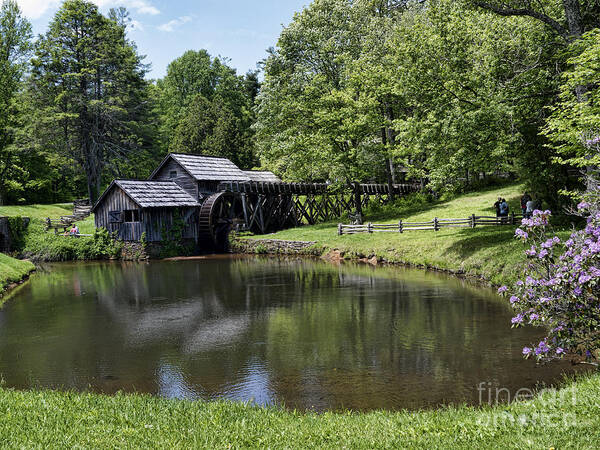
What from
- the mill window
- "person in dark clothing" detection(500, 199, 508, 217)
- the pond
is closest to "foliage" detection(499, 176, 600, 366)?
the pond

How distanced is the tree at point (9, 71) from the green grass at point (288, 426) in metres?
43.7

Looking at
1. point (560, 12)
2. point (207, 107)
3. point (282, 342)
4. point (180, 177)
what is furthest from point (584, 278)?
point (207, 107)

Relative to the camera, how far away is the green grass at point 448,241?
18.5 m

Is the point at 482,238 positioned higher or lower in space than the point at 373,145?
lower

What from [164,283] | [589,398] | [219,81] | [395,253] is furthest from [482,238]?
[219,81]

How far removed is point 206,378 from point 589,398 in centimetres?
652

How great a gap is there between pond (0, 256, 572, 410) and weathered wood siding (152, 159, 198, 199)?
16.2 metres

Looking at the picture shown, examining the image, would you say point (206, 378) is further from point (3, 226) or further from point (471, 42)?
point (3, 226)

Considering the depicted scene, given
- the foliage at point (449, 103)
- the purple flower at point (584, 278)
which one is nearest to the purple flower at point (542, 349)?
the purple flower at point (584, 278)

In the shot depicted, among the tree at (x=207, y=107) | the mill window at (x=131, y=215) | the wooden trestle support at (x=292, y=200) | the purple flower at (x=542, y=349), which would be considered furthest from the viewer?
the tree at (x=207, y=107)

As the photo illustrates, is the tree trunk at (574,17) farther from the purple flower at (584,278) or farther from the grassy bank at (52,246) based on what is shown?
the grassy bank at (52,246)

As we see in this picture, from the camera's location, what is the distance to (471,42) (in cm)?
2330

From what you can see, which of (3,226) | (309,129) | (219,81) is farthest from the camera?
(219,81)

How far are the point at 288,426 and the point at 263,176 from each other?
125 ft
